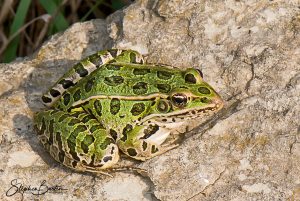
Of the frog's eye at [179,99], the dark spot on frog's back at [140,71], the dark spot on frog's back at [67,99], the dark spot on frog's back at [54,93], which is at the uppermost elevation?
the dark spot on frog's back at [140,71]

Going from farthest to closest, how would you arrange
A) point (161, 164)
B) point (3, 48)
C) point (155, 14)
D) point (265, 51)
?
point (3, 48)
point (155, 14)
point (265, 51)
point (161, 164)

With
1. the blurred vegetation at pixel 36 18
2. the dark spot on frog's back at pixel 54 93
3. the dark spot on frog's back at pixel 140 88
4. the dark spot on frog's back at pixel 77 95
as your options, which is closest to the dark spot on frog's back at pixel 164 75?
the dark spot on frog's back at pixel 140 88

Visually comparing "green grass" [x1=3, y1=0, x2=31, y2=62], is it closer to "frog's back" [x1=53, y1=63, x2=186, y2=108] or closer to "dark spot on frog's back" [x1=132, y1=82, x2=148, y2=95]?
"frog's back" [x1=53, y1=63, x2=186, y2=108]

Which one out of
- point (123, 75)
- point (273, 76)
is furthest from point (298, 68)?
point (123, 75)

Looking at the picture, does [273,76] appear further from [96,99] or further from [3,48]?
[3,48]

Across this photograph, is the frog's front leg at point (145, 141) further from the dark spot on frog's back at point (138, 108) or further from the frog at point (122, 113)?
the dark spot on frog's back at point (138, 108)

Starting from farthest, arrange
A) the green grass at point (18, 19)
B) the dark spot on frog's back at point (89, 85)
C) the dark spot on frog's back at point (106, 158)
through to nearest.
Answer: the green grass at point (18, 19)
the dark spot on frog's back at point (89, 85)
the dark spot on frog's back at point (106, 158)

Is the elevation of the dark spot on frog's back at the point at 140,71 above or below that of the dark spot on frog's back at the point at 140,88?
above

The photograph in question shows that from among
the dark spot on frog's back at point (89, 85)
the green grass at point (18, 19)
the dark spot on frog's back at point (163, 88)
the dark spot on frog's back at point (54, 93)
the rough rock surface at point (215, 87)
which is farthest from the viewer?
the green grass at point (18, 19)

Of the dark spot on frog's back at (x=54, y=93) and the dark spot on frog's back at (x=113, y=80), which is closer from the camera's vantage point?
the dark spot on frog's back at (x=113, y=80)
